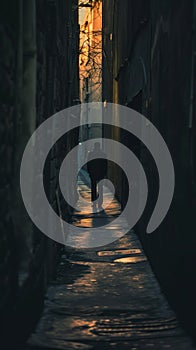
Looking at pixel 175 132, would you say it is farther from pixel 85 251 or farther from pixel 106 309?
pixel 85 251

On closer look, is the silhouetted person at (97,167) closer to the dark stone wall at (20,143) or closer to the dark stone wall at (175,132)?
the dark stone wall at (175,132)

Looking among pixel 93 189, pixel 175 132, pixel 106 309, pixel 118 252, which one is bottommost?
pixel 93 189

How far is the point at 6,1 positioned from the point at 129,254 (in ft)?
19.1

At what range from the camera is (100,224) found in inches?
476

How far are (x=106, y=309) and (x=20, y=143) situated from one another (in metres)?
2.08

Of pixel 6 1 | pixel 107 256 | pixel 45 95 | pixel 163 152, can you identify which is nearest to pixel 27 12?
pixel 6 1

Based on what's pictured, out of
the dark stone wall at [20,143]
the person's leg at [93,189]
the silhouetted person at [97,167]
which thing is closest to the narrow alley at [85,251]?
the dark stone wall at [20,143]

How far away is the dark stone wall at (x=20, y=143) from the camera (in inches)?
148

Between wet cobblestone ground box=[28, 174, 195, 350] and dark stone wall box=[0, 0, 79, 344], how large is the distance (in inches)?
9.7

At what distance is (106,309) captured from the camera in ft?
19.3

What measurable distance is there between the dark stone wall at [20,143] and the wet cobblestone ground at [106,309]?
248 millimetres

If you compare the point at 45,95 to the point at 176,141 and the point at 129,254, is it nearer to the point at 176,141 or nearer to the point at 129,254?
the point at 176,141

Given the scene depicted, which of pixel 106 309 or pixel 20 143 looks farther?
pixel 106 309

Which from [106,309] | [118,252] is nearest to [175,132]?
[106,309]
